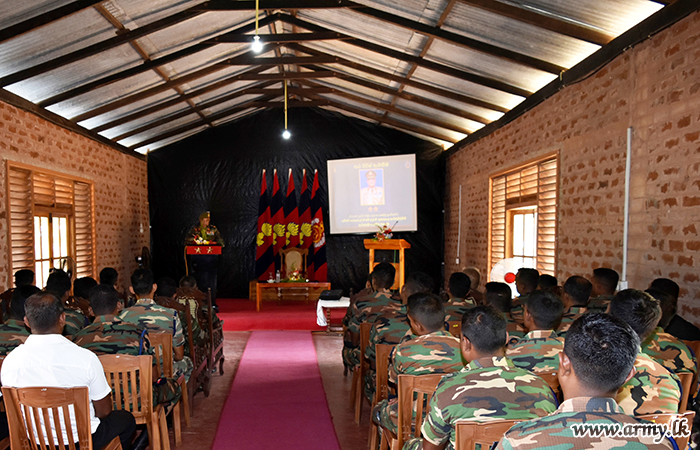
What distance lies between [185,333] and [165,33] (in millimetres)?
3763

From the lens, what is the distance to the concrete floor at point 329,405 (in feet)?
11.9

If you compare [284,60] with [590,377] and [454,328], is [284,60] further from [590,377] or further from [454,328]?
[590,377]

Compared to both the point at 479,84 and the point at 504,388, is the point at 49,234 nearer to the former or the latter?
the point at 479,84

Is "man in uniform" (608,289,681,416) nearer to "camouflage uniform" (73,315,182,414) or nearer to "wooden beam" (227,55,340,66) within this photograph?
"camouflage uniform" (73,315,182,414)

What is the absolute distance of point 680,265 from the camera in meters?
3.63

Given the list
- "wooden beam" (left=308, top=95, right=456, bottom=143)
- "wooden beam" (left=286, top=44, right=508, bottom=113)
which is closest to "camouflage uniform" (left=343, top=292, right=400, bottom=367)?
"wooden beam" (left=286, top=44, right=508, bottom=113)

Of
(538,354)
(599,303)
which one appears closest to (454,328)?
(599,303)

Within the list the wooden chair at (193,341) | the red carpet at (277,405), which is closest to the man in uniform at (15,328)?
the wooden chair at (193,341)

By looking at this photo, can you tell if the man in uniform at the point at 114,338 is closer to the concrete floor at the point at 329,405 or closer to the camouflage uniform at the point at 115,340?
the camouflage uniform at the point at 115,340

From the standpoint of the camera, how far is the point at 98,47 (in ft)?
18.5

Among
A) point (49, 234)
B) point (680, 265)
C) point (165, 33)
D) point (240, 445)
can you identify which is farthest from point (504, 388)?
point (49, 234)

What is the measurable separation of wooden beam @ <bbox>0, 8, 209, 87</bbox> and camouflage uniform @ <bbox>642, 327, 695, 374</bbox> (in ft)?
17.1

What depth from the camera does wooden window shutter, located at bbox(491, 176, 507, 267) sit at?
24.5 ft

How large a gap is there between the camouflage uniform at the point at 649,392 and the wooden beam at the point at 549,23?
3.38 metres
